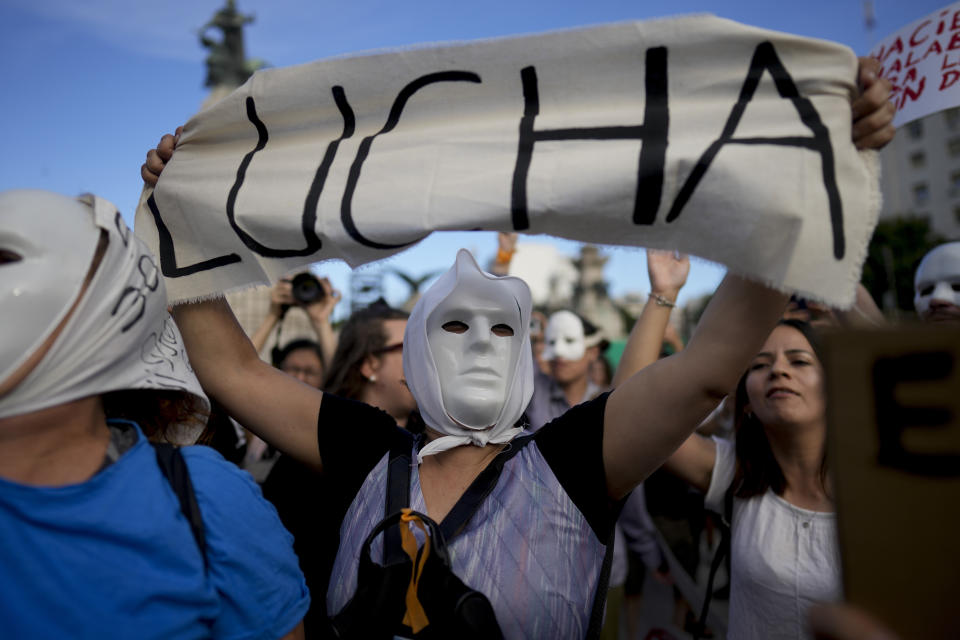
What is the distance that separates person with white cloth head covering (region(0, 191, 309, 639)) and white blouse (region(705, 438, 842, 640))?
1.71 metres

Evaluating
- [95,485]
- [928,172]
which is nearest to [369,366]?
[95,485]

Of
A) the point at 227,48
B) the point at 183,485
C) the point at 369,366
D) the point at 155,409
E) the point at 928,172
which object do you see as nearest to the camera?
the point at 183,485

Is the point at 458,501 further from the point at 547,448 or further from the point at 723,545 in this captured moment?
the point at 723,545

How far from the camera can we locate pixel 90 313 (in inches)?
56.7

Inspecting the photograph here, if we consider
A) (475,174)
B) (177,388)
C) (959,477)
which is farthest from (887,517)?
(177,388)

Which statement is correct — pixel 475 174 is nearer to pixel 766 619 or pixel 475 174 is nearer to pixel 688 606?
pixel 766 619

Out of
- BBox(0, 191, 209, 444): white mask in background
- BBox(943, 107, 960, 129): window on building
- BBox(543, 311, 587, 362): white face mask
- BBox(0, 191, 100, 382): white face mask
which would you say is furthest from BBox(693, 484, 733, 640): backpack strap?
BBox(943, 107, 960, 129): window on building

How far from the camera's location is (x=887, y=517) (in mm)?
A: 1157

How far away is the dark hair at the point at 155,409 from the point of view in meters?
1.77

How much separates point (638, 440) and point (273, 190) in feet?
4.53

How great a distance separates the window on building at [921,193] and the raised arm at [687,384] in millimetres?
53545

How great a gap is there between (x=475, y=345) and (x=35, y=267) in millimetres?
1323

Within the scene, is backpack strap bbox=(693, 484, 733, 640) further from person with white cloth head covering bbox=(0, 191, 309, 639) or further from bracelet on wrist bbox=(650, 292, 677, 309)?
person with white cloth head covering bbox=(0, 191, 309, 639)

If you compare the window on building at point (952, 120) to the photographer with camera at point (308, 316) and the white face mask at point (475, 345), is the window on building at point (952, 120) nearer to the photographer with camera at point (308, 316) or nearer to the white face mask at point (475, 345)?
the photographer with camera at point (308, 316)
